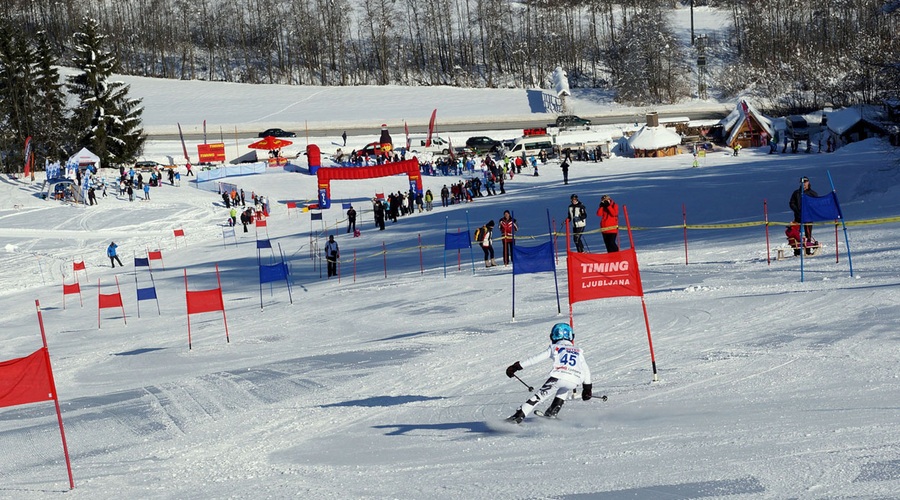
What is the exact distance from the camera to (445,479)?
8.85 m

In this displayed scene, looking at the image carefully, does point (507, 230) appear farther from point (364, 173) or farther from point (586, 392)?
point (364, 173)

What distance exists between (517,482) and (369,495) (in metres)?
1.24

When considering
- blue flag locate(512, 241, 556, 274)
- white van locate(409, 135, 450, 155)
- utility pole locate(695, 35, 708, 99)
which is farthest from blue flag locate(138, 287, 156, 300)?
utility pole locate(695, 35, 708, 99)

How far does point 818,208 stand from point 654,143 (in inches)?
1502

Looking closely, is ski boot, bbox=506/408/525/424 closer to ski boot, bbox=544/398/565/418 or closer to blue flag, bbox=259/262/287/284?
ski boot, bbox=544/398/565/418

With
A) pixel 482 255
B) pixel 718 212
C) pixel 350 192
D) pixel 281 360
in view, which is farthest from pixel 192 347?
pixel 350 192

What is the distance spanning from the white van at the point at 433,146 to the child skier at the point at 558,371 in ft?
171

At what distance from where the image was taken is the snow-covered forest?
310 ft

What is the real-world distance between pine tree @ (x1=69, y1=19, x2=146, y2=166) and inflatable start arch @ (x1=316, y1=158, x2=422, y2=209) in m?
23.3

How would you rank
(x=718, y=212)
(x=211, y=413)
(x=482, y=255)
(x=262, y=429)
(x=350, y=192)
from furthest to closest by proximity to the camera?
(x=350, y=192) → (x=718, y=212) → (x=482, y=255) → (x=211, y=413) → (x=262, y=429)

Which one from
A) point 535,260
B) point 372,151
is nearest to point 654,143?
point 372,151

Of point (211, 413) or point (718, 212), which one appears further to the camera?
point (718, 212)

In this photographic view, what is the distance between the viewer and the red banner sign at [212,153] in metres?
64.8

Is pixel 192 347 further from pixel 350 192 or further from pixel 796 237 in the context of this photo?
pixel 350 192
